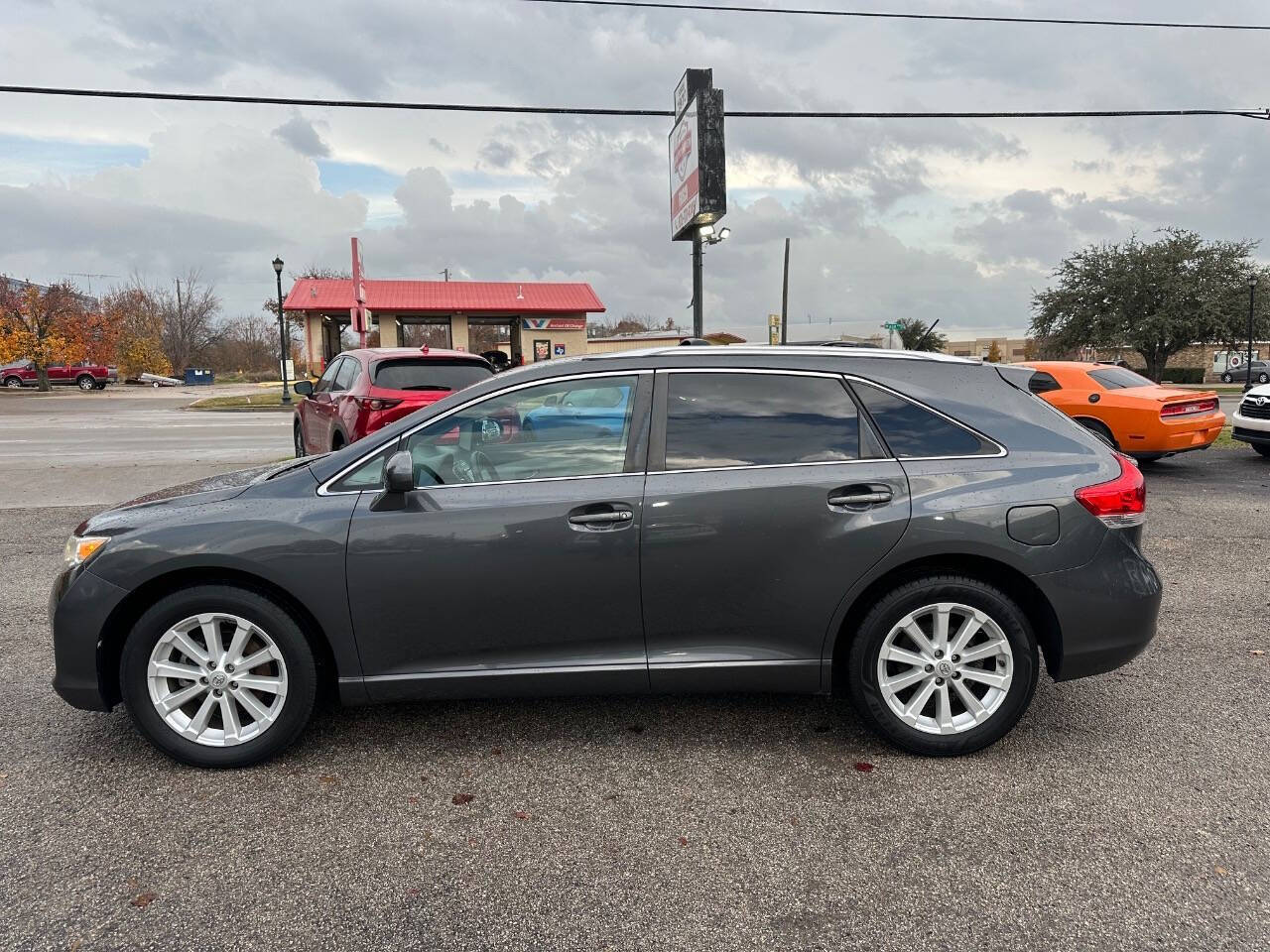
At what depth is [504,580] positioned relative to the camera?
334cm

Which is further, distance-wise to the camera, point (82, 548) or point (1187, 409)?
point (1187, 409)

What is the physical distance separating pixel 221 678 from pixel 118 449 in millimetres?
14835

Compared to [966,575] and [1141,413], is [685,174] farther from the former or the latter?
[966,575]

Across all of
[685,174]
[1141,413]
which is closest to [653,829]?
[1141,413]

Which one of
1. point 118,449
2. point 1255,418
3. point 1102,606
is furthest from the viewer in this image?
point 118,449

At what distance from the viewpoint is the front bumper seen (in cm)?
332

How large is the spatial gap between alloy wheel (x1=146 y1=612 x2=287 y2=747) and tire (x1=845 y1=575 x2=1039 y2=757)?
7.55 ft

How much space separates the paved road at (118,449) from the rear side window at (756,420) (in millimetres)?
8487

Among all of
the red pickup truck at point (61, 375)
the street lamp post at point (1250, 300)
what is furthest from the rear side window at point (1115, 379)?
the red pickup truck at point (61, 375)

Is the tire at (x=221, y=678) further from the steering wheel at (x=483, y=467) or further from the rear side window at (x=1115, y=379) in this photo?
the rear side window at (x=1115, y=379)

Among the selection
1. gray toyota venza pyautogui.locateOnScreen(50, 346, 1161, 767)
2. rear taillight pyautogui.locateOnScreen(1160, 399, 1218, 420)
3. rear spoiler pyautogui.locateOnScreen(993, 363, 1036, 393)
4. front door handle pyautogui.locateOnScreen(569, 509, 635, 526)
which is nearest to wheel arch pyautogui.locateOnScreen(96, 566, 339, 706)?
gray toyota venza pyautogui.locateOnScreen(50, 346, 1161, 767)

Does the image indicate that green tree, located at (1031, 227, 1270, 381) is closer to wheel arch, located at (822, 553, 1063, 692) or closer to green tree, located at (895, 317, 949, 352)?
green tree, located at (895, 317, 949, 352)

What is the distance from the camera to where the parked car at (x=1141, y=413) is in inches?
428

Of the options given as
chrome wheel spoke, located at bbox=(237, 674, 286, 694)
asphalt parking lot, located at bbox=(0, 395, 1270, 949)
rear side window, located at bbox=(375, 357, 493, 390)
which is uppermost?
rear side window, located at bbox=(375, 357, 493, 390)
